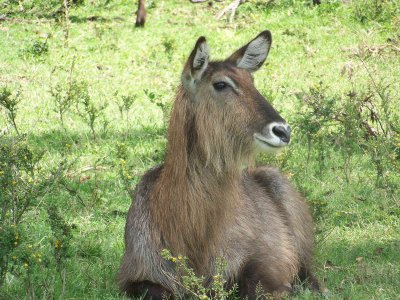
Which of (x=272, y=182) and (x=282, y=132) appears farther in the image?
(x=272, y=182)

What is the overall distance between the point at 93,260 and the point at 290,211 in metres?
1.41

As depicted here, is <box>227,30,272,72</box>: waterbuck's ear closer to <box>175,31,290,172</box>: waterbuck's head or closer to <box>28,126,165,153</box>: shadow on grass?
<box>175,31,290,172</box>: waterbuck's head

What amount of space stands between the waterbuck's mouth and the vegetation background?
106 centimetres

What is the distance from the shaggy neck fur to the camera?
Result: 191 inches

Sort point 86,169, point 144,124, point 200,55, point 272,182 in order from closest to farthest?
point 200,55, point 272,182, point 86,169, point 144,124

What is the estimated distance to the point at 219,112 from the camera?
4.85m

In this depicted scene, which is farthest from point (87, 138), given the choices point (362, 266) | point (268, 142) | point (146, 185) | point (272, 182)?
point (268, 142)

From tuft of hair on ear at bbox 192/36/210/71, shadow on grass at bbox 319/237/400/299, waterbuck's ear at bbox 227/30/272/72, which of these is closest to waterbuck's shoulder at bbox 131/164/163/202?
tuft of hair on ear at bbox 192/36/210/71

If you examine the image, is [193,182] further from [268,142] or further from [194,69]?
[194,69]

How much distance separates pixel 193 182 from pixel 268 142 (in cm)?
51

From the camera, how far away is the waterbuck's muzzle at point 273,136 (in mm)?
4605

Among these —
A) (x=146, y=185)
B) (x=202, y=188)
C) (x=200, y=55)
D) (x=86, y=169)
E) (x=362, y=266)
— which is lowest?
(x=86, y=169)

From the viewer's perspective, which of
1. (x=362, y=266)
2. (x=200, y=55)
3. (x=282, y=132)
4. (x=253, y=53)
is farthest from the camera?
(x=362, y=266)

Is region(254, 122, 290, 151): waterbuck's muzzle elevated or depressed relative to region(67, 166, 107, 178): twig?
elevated
